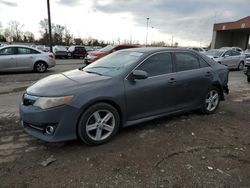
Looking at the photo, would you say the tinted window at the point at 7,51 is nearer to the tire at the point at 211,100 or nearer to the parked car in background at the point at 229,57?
the tire at the point at 211,100

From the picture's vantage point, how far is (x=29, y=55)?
1190 centimetres

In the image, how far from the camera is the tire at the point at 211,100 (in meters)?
5.33

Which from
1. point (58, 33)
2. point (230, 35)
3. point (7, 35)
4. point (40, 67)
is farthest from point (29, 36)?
point (40, 67)

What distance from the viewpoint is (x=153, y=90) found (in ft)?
14.0

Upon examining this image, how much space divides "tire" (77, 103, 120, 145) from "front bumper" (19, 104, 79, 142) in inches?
5.2

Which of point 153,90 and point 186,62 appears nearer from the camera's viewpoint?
point 153,90

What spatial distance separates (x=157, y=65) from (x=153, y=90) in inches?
21.9

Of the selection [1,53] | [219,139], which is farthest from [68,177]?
[1,53]

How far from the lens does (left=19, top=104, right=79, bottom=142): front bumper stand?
11.1 ft

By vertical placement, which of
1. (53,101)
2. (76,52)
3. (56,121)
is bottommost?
(76,52)

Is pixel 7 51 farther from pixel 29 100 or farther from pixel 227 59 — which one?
pixel 227 59

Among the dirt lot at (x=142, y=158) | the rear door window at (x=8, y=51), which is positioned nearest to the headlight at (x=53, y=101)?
the dirt lot at (x=142, y=158)

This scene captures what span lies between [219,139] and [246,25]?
40.0 m

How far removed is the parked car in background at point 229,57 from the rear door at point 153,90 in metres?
11.5
